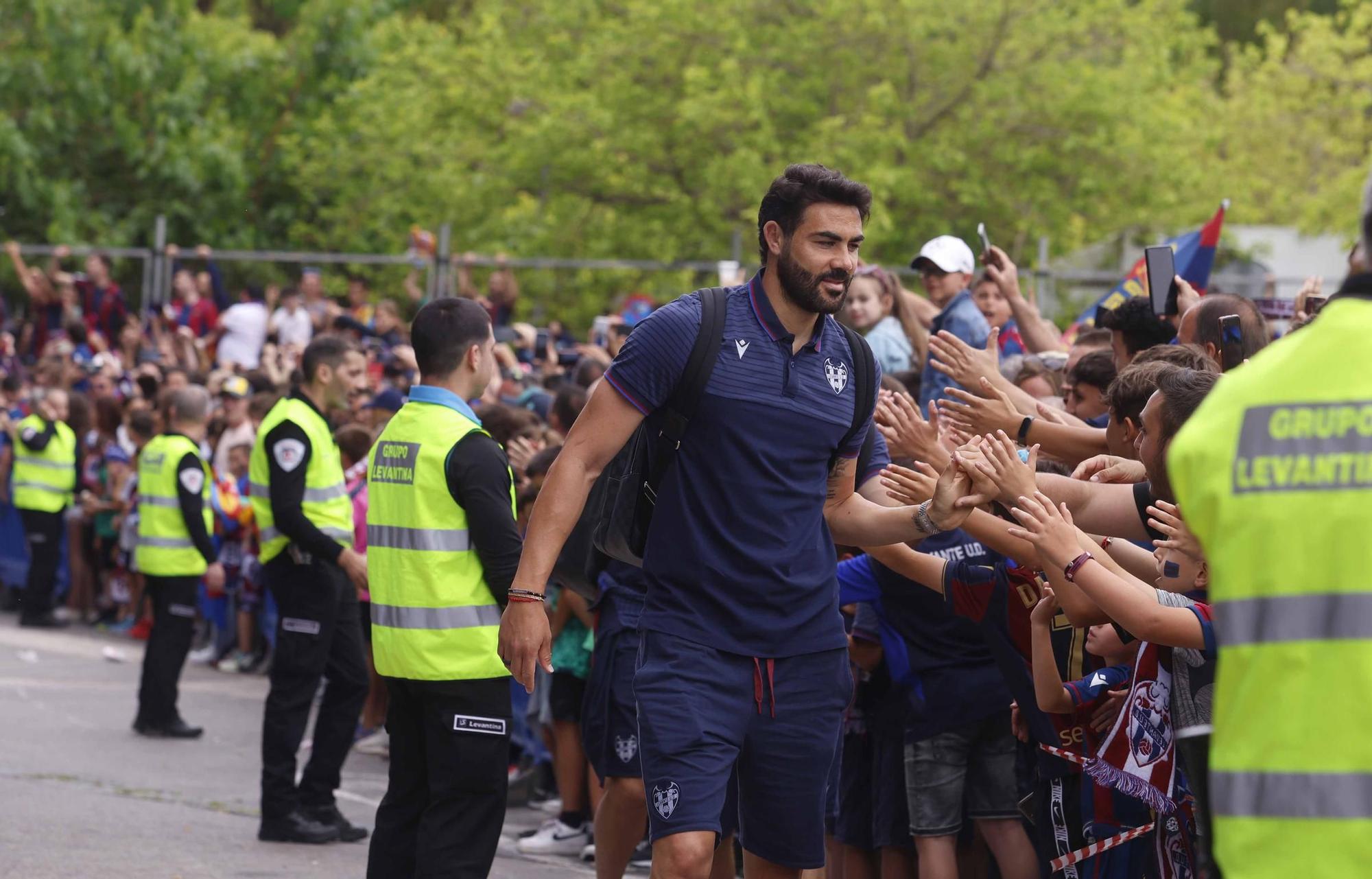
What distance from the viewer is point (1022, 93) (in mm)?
20406

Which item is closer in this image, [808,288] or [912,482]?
[808,288]

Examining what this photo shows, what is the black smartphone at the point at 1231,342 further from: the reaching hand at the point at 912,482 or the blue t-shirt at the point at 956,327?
the blue t-shirt at the point at 956,327

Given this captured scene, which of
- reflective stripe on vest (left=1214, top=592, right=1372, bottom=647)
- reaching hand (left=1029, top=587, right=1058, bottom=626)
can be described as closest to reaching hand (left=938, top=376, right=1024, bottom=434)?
reaching hand (left=1029, top=587, right=1058, bottom=626)

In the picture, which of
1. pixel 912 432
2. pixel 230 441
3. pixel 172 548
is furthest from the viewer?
pixel 230 441

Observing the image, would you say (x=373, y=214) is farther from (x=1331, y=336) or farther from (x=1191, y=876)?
(x=1331, y=336)

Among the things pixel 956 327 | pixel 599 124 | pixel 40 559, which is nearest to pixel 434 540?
pixel 956 327

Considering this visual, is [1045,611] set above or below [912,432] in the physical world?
below

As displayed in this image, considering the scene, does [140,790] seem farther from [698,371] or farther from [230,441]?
[698,371]

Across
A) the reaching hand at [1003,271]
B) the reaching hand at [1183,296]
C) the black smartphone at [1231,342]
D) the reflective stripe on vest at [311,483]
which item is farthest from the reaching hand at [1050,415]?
the reflective stripe on vest at [311,483]

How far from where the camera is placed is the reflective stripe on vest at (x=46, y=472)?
1545 centimetres

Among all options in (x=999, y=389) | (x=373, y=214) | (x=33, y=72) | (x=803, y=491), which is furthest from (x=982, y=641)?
(x=33, y=72)

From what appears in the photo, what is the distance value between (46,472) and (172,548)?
5100 millimetres

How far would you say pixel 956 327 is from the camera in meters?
8.24

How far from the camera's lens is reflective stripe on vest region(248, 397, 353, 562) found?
8023 millimetres
